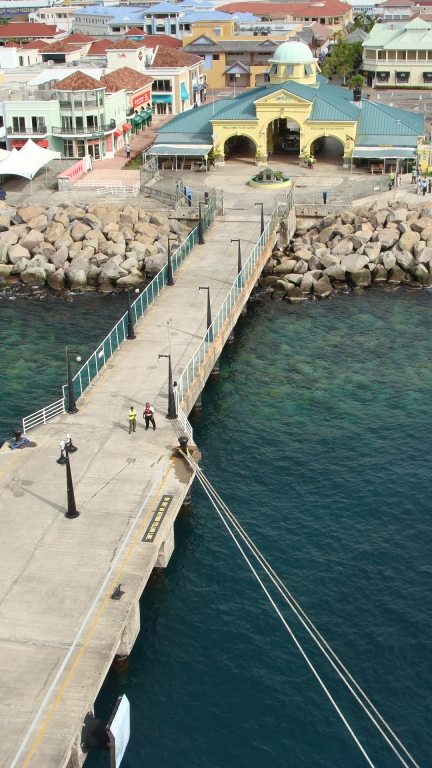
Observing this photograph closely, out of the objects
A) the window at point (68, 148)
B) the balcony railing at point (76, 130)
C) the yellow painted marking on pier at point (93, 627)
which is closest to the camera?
the yellow painted marking on pier at point (93, 627)

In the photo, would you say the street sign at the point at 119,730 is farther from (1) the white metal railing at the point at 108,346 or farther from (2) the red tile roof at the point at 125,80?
(2) the red tile roof at the point at 125,80

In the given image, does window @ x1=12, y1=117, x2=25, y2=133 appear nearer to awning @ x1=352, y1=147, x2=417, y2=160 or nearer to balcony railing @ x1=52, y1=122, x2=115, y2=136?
balcony railing @ x1=52, y1=122, x2=115, y2=136

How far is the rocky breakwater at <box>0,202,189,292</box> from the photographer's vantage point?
75.5 metres

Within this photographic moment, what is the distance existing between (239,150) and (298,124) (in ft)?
31.7

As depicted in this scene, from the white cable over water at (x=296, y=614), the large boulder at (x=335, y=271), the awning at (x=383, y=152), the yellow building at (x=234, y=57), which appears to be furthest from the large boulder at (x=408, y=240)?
the yellow building at (x=234, y=57)

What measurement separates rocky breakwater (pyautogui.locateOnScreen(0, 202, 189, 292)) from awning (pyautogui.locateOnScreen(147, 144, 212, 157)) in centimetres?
1282

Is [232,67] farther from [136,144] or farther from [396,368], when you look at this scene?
[396,368]

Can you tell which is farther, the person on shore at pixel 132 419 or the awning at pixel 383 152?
the awning at pixel 383 152

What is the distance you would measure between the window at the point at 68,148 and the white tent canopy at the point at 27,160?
429cm

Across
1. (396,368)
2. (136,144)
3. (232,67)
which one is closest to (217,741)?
(396,368)

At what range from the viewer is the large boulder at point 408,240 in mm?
77525

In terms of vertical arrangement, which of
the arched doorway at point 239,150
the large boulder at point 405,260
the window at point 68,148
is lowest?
the large boulder at point 405,260

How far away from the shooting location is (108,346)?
186 ft

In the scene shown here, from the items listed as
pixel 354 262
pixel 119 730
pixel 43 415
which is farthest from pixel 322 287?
pixel 119 730
